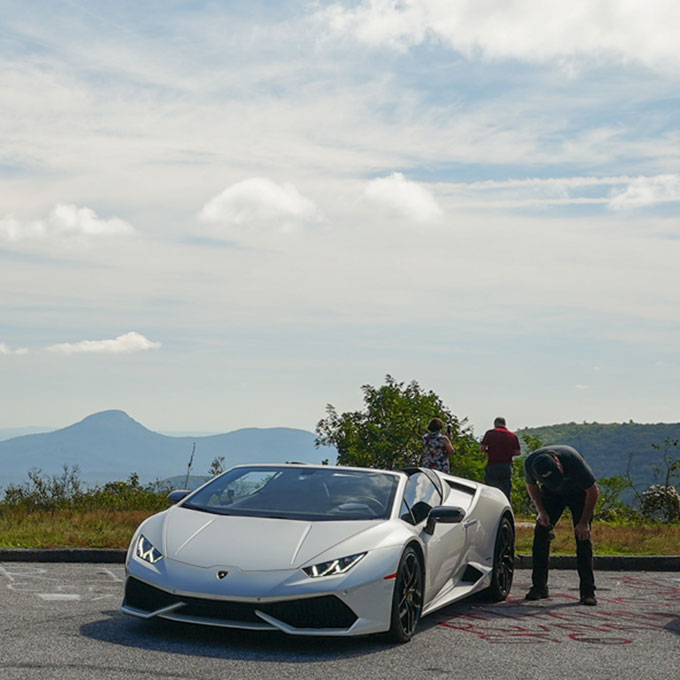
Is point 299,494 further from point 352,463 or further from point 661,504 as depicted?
point 352,463

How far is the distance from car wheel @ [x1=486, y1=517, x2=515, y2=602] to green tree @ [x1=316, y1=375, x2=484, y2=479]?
19.4 meters

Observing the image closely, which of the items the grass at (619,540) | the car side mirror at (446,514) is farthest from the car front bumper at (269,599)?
the grass at (619,540)

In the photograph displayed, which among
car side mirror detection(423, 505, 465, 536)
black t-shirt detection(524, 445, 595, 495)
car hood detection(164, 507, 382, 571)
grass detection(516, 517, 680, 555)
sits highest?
black t-shirt detection(524, 445, 595, 495)

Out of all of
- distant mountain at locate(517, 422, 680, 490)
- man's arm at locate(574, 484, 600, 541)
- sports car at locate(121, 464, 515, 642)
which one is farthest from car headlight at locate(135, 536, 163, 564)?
distant mountain at locate(517, 422, 680, 490)

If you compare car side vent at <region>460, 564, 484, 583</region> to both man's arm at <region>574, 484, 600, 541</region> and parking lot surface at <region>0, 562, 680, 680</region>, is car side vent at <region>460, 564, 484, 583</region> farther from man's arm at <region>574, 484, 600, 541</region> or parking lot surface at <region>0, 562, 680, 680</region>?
man's arm at <region>574, 484, 600, 541</region>

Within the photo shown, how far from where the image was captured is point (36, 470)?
57.3 feet

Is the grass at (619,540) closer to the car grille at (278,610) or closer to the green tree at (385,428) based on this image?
the car grille at (278,610)

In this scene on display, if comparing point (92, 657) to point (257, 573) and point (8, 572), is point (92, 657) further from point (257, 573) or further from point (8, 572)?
point (8, 572)

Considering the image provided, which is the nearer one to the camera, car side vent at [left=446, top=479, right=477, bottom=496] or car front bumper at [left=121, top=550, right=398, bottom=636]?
car front bumper at [left=121, top=550, right=398, bottom=636]

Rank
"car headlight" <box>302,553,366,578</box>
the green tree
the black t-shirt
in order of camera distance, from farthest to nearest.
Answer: the green tree, the black t-shirt, "car headlight" <box>302,553,366,578</box>

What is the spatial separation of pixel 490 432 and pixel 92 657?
11.3 metres

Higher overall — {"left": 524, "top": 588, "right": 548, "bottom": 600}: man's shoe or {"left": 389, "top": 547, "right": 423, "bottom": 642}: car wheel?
{"left": 389, "top": 547, "right": 423, "bottom": 642}: car wheel

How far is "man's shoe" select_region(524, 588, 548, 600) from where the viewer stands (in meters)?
9.48

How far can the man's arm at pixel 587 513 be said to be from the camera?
368 inches
